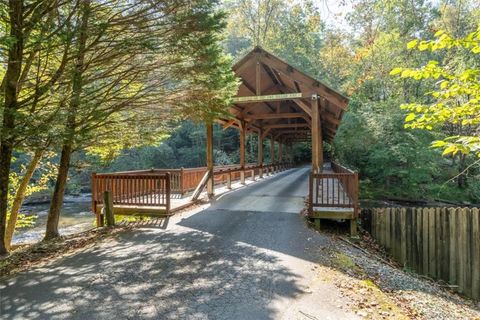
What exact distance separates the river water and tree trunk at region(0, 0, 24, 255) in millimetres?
8251

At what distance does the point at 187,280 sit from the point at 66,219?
16.8 metres

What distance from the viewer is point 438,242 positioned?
748cm

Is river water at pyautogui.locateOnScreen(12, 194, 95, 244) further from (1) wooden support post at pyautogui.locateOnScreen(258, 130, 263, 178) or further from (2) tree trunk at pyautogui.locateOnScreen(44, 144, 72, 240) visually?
(1) wooden support post at pyautogui.locateOnScreen(258, 130, 263, 178)

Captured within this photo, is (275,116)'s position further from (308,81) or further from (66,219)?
(66,219)

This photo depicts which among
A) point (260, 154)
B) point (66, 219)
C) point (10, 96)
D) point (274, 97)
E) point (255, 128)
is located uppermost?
point (274, 97)

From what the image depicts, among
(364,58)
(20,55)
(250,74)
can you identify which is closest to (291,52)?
(364,58)

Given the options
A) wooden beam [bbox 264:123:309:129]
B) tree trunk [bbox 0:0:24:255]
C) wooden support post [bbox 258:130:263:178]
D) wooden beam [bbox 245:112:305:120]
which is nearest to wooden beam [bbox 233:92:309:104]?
wooden beam [bbox 245:112:305:120]

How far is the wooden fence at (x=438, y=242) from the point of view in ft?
23.5

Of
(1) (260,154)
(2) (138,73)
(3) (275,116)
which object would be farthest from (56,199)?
(1) (260,154)

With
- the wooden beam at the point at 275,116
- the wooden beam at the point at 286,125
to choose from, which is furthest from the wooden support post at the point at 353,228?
the wooden beam at the point at 286,125

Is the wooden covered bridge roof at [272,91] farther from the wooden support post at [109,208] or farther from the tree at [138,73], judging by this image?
the wooden support post at [109,208]

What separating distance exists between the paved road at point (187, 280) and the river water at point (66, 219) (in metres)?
9.50

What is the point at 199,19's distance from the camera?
6.45 m

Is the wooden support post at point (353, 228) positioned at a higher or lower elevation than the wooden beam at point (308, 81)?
lower
